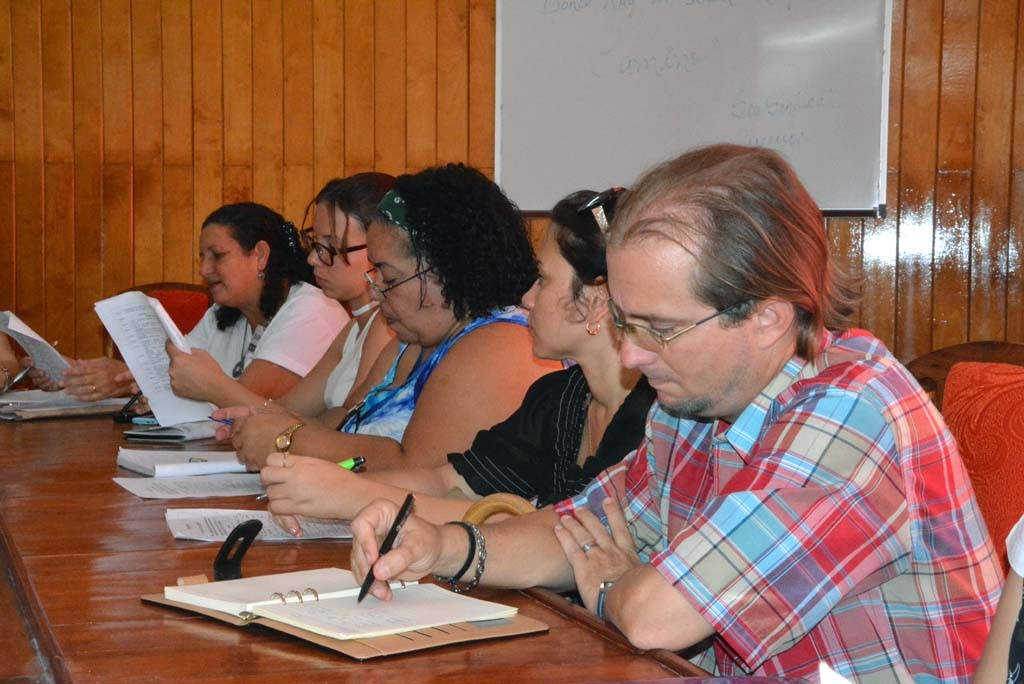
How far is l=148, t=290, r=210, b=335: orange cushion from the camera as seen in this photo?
181 inches

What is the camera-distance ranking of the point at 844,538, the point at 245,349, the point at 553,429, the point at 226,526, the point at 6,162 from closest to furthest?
the point at 844,538
the point at 226,526
the point at 553,429
the point at 245,349
the point at 6,162

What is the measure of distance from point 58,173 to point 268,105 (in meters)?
0.88

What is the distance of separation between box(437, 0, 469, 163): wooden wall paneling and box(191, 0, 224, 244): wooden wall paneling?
2.91ft

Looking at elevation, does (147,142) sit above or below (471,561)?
above

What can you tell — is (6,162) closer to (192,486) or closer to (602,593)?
(192,486)

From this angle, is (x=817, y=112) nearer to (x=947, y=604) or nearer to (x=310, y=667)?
(x=947, y=604)

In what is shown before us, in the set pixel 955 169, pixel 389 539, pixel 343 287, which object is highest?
pixel 955 169

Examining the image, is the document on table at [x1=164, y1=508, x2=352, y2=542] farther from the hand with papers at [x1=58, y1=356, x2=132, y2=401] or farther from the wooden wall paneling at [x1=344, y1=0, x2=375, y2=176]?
the wooden wall paneling at [x1=344, y1=0, x2=375, y2=176]

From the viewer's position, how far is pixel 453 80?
4.88 metres

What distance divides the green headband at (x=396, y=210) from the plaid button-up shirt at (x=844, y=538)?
51.6 inches

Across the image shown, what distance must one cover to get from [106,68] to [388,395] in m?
2.73

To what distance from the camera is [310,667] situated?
1186mm

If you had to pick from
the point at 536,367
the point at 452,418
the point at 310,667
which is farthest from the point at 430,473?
the point at 310,667

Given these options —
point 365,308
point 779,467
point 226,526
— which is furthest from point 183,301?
point 779,467
